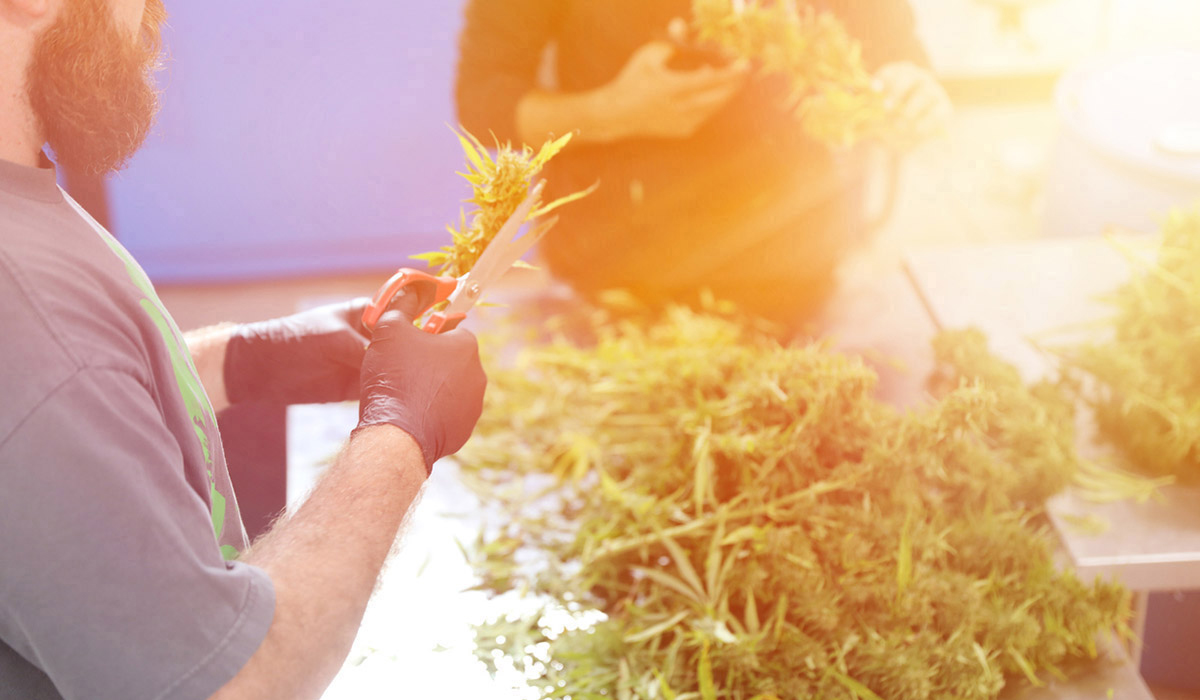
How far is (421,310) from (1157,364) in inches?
42.0

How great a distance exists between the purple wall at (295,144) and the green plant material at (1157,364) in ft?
6.19

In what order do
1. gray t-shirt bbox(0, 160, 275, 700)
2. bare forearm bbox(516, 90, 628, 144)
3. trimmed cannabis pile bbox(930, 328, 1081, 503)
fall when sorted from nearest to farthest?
gray t-shirt bbox(0, 160, 275, 700) → trimmed cannabis pile bbox(930, 328, 1081, 503) → bare forearm bbox(516, 90, 628, 144)

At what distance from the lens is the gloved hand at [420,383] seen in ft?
2.79

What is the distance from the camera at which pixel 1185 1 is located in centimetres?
401

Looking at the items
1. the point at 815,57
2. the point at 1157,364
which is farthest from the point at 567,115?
the point at 1157,364

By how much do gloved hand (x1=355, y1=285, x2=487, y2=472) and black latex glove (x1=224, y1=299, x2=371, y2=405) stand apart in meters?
0.20

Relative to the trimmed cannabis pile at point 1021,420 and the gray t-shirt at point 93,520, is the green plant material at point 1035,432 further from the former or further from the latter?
the gray t-shirt at point 93,520

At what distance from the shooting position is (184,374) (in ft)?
2.60

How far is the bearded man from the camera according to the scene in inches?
22.6

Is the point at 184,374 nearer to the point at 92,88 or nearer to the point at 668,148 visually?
the point at 92,88

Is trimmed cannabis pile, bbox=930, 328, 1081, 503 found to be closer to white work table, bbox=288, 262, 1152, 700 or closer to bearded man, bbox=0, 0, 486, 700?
white work table, bbox=288, 262, 1152, 700

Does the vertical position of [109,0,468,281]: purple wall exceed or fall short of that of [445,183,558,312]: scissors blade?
it falls short

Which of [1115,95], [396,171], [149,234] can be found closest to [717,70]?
[1115,95]

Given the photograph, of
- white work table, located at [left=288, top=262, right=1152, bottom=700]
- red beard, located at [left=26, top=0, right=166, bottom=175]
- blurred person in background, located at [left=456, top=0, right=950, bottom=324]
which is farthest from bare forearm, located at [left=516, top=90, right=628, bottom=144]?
red beard, located at [left=26, top=0, right=166, bottom=175]
